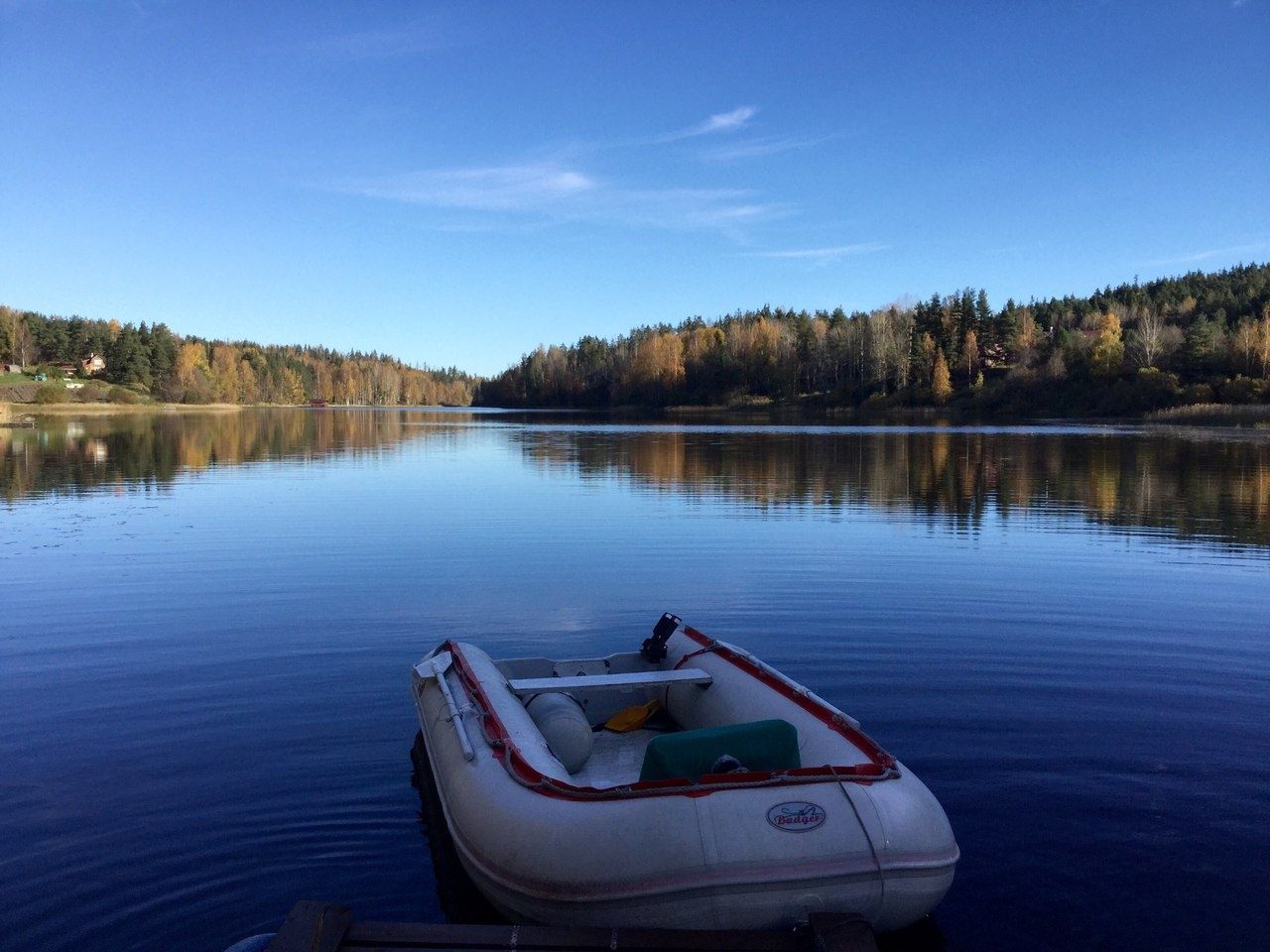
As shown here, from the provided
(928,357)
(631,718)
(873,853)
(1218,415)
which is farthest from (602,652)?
(928,357)

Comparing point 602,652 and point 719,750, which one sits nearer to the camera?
point 719,750

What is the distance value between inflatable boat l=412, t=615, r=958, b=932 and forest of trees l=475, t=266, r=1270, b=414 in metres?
81.7

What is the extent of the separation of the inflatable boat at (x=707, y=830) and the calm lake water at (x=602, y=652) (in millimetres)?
791

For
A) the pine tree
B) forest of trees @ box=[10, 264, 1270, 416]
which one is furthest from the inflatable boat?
the pine tree

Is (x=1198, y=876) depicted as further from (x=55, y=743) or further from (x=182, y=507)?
(x=182, y=507)

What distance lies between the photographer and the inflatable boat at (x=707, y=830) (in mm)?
4570

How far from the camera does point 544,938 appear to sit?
14.4ft

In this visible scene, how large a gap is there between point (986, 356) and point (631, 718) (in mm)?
111744

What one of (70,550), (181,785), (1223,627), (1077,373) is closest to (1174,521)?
(1223,627)

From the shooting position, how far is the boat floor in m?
6.85

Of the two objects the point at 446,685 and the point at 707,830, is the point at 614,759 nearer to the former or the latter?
the point at 446,685

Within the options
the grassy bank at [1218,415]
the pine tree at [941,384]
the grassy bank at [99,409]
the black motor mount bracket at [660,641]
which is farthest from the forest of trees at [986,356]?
the black motor mount bracket at [660,641]

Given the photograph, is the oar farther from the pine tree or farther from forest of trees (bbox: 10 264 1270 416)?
the pine tree

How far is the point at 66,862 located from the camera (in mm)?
5910
